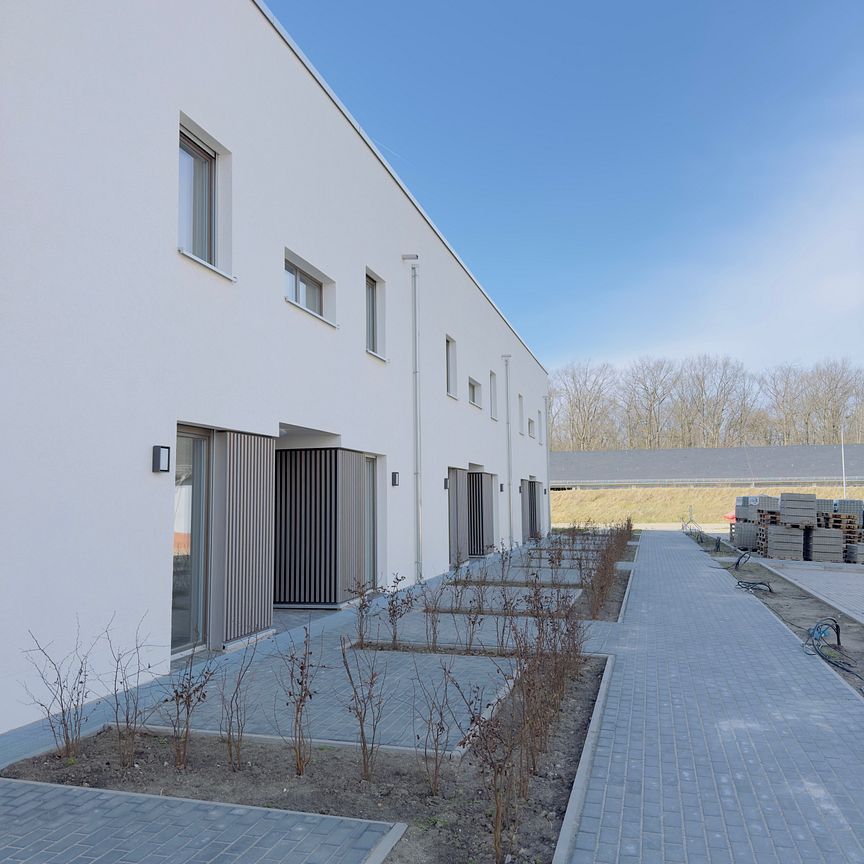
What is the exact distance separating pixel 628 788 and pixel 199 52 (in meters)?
7.19

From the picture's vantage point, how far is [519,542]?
2280 cm

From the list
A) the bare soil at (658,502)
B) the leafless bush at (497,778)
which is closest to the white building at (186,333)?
the leafless bush at (497,778)

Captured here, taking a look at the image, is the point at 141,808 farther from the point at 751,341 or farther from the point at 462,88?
the point at 751,341

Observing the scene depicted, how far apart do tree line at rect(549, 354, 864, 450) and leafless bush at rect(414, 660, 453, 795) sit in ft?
173

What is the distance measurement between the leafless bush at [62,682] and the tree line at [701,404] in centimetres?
5388

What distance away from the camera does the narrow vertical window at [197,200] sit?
6629mm

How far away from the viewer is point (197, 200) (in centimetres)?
690

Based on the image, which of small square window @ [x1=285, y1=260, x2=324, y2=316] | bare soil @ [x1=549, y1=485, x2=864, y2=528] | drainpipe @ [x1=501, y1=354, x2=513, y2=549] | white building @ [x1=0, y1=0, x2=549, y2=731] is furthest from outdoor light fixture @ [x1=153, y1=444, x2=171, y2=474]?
bare soil @ [x1=549, y1=485, x2=864, y2=528]

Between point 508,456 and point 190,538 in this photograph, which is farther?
point 508,456

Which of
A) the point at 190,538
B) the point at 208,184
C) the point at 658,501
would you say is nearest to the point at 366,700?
the point at 190,538

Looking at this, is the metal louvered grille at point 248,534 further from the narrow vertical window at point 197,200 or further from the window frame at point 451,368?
the window frame at point 451,368

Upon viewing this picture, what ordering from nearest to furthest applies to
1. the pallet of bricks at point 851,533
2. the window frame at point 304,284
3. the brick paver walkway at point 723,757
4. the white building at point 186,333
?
the brick paver walkway at point 723,757 < the white building at point 186,333 < the window frame at point 304,284 < the pallet of bricks at point 851,533

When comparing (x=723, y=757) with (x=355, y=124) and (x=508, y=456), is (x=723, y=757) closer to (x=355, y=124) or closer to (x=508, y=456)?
(x=355, y=124)

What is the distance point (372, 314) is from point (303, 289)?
249cm
